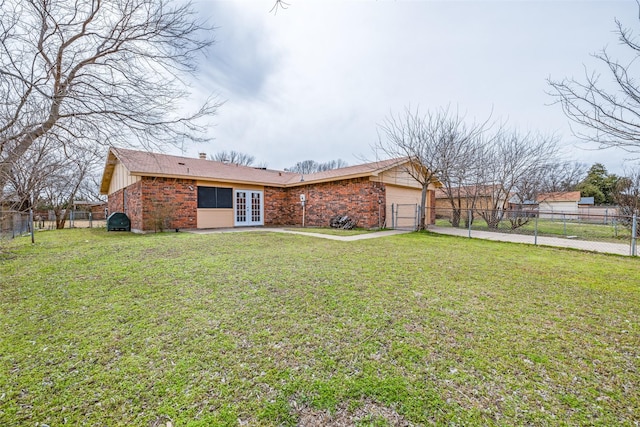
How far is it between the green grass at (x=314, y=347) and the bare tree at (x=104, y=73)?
9.35 ft

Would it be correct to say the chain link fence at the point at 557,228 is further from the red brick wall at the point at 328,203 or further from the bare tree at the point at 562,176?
the bare tree at the point at 562,176

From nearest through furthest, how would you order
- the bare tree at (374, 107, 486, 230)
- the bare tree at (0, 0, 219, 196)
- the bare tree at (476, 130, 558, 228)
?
the bare tree at (0, 0, 219, 196), the bare tree at (374, 107, 486, 230), the bare tree at (476, 130, 558, 228)

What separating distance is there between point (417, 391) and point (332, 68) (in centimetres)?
1002

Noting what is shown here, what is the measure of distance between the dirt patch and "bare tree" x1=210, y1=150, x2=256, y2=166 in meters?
42.8

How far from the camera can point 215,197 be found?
12812mm

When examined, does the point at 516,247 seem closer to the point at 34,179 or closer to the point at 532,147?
the point at 532,147

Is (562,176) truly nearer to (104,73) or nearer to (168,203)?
(168,203)

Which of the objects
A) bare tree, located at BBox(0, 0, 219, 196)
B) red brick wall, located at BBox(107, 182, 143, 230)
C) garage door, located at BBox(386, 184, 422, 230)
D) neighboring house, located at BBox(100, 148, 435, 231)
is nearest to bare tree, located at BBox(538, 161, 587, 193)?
neighboring house, located at BBox(100, 148, 435, 231)

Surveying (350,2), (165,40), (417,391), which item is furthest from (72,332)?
(165,40)

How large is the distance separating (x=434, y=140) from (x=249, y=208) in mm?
9667

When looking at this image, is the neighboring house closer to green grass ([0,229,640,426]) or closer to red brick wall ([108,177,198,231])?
red brick wall ([108,177,198,231])

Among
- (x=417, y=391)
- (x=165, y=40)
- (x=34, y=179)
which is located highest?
(x=165, y=40)

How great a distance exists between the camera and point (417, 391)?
1987 mm

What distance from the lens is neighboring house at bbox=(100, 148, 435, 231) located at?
11148 mm
